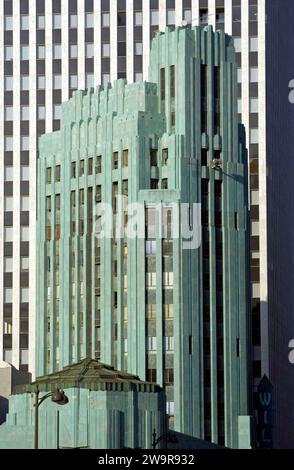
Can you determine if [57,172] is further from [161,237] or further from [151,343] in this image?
[151,343]

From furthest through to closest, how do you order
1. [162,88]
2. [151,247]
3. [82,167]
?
[82,167] < [162,88] < [151,247]

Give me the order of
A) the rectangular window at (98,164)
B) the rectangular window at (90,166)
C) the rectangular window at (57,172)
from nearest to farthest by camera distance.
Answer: the rectangular window at (98,164), the rectangular window at (90,166), the rectangular window at (57,172)

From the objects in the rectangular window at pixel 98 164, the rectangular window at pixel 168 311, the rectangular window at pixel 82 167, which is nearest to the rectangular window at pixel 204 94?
the rectangular window at pixel 98 164

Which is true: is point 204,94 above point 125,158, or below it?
above

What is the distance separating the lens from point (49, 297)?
171000mm

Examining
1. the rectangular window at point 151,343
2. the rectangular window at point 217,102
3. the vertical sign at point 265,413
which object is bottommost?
the vertical sign at point 265,413

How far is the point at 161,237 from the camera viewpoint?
159m

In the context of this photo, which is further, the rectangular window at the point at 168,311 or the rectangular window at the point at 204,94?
the rectangular window at the point at 204,94

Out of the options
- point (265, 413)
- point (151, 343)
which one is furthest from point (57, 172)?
point (265, 413)

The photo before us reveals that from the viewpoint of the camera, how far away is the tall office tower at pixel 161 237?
15700cm

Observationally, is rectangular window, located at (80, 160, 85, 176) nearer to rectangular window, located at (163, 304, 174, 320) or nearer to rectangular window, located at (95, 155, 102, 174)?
rectangular window, located at (95, 155, 102, 174)

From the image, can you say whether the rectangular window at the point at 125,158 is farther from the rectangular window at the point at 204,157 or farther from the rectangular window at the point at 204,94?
the rectangular window at the point at 204,94

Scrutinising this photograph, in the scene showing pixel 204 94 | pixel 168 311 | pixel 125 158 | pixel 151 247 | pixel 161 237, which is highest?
pixel 204 94
